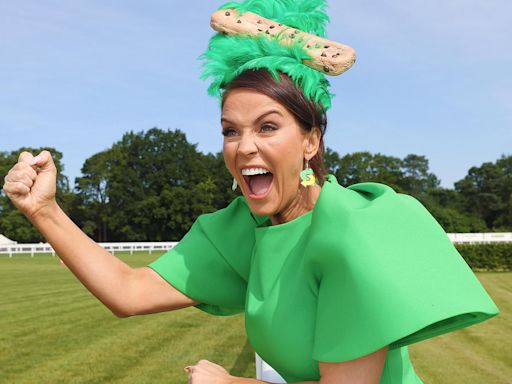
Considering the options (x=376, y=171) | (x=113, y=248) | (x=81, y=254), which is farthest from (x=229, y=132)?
(x=376, y=171)

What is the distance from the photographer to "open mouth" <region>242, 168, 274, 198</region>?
2195 mm

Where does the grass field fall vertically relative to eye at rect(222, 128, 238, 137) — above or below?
below

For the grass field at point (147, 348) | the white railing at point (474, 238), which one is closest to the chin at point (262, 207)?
the grass field at point (147, 348)

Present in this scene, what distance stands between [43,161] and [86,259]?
408mm

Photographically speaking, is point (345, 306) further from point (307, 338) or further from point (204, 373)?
point (204, 373)

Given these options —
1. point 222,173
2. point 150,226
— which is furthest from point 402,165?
point 150,226

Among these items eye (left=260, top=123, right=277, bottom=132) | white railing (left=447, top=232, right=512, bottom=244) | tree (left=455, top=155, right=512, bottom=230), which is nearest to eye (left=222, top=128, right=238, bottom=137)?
eye (left=260, top=123, right=277, bottom=132)

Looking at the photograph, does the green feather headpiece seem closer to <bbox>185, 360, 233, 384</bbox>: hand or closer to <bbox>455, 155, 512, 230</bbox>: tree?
<bbox>185, 360, 233, 384</bbox>: hand

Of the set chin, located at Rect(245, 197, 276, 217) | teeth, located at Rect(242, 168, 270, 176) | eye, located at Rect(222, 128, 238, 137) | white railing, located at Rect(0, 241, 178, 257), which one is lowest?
white railing, located at Rect(0, 241, 178, 257)

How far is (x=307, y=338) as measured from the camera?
2.02 meters

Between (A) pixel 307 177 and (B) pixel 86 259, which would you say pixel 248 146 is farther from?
(B) pixel 86 259

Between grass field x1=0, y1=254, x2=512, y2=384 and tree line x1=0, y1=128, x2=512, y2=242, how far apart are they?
183 ft

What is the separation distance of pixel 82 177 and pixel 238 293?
3082 inches

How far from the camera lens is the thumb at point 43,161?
231cm
